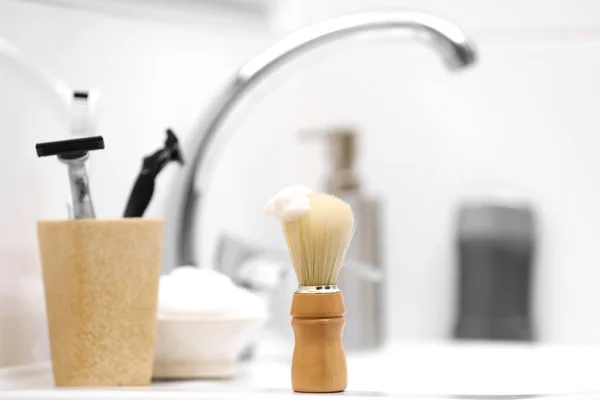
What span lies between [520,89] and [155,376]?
556mm

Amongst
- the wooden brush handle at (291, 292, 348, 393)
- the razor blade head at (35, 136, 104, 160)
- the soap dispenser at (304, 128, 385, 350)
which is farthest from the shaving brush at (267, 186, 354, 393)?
the soap dispenser at (304, 128, 385, 350)

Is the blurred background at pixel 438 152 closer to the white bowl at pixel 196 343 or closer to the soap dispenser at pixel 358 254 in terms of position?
the soap dispenser at pixel 358 254

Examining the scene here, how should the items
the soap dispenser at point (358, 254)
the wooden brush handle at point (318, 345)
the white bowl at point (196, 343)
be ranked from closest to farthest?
the wooden brush handle at point (318, 345)
the white bowl at point (196, 343)
the soap dispenser at point (358, 254)

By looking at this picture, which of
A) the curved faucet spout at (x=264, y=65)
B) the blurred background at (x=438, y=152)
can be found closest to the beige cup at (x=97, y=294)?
the curved faucet spout at (x=264, y=65)

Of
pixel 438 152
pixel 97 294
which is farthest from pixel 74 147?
pixel 438 152

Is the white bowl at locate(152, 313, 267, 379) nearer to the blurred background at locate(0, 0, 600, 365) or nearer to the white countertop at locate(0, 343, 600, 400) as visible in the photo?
the white countertop at locate(0, 343, 600, 400)

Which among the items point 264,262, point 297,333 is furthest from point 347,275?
point 297,333

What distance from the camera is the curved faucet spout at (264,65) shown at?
0.61m

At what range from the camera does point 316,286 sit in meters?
0.44

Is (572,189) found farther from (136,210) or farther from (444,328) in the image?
(136,210)

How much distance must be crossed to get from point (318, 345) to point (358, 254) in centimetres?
38

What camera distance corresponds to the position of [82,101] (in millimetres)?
525

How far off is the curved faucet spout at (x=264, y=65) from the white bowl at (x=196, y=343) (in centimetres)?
9

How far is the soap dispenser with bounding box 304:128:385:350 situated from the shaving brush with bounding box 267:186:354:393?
31cm
